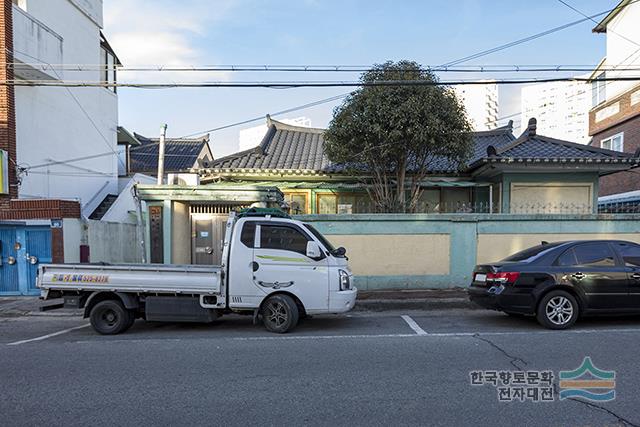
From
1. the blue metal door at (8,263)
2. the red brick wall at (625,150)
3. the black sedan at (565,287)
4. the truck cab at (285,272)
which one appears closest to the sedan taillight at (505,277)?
the black sedan at (565,287)

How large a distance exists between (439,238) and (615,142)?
15736 millimetres

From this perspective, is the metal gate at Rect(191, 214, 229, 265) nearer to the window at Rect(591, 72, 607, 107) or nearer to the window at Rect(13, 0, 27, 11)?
the window at Rect(13, 0, 27, 11)

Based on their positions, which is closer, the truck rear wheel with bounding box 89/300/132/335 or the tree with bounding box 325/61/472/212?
the truck rear wheel with bounding box 89/300/132/335

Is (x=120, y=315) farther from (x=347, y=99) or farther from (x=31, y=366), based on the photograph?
(x=347, y=99)

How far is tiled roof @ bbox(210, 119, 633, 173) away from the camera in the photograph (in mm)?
13500

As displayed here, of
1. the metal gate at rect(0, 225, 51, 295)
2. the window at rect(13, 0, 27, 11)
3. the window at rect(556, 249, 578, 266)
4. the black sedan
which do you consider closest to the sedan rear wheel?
the black sedan

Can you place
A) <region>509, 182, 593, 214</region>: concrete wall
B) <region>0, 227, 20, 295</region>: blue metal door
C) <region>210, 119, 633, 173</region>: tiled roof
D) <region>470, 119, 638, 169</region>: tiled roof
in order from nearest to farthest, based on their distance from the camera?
1. <region>0, 227, 20, 295</region>: blue metal door
2. <region>470, 119, 638, 169</region>: tiled roof
3. <region>210, 119, 633, 173</region>: tiled roof
4. <region>509, 182, 593, 214</region>: concrete wall

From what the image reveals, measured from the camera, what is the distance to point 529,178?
14.1m

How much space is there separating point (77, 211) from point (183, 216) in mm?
2881

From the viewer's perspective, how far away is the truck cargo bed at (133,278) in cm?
724

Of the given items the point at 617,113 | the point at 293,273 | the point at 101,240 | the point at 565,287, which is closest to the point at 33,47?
the point at 101,240

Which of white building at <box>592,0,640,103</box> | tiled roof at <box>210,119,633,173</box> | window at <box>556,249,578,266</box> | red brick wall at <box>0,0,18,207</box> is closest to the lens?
window at <box>556,249,578,266</box>

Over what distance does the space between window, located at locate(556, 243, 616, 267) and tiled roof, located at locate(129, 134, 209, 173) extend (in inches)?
1062

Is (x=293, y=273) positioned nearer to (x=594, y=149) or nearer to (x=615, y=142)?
(x=594, y=149)
